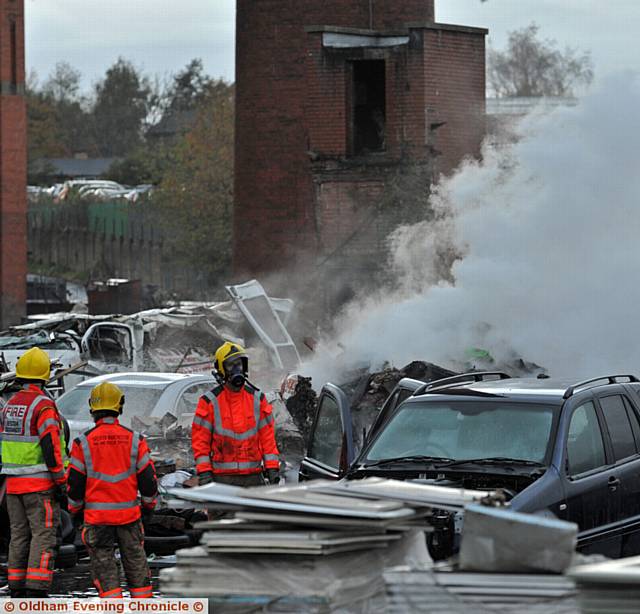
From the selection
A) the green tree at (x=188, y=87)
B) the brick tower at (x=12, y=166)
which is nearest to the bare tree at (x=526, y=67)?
the green tree at (x=188, y=87)

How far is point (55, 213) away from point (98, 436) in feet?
226

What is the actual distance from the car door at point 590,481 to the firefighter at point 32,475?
364cm

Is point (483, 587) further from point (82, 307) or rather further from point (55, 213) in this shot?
point (55, 213)

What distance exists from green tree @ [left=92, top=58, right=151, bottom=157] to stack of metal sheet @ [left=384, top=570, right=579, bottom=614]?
11136 centimetres

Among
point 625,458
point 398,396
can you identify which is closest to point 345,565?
point 625,458

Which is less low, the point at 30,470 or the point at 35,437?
the point at 35,437

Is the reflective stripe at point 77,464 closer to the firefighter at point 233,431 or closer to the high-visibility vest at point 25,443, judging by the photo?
the high-visibility vest at point 25,443

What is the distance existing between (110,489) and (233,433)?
1.41m

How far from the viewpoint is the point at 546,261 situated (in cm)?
1973

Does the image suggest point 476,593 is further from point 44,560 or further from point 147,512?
point 44,560

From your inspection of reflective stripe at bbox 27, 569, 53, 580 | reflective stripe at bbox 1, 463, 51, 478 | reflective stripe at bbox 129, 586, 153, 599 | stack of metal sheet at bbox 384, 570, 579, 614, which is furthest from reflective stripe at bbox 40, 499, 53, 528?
stack of metal sheet at bbox 384, 570, 579, 614

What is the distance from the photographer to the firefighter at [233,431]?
33.2 ft

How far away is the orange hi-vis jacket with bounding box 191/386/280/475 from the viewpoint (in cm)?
1016

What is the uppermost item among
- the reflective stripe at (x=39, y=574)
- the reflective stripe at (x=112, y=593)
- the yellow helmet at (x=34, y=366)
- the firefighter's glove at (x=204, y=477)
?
the yellow helmet at (x=34, y=366)
